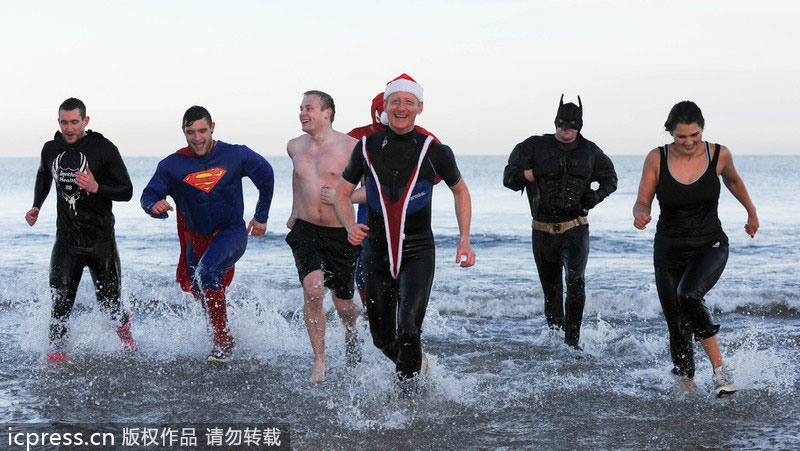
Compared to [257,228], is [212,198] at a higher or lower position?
higher

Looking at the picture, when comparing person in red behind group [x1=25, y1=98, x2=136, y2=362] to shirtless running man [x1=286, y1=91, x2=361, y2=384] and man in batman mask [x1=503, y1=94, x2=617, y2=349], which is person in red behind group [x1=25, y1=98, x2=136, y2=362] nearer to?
shirtless running man [x1=286, y1=91, x2=361, y2=384]

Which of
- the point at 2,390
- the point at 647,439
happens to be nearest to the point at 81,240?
the point at 2,390

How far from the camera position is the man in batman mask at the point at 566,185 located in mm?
7742

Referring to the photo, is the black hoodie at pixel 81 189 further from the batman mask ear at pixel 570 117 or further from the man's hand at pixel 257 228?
the batman mask ear at pixel 570 117

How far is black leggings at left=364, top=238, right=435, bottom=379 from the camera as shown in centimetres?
564

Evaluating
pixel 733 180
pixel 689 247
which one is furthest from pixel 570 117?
pixel 689 247

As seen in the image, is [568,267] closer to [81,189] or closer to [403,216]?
[403,216]

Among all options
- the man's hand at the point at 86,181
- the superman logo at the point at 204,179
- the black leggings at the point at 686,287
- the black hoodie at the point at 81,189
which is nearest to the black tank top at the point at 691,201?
the black leggings at the point at 686,287

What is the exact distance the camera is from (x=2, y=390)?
6.61 meters

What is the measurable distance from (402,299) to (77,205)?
3.40 m

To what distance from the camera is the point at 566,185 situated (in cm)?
776

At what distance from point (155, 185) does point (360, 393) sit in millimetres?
2557

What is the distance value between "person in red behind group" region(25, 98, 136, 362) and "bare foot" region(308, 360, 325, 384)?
7.24ft

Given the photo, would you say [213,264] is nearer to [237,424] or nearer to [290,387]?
[290,387]
